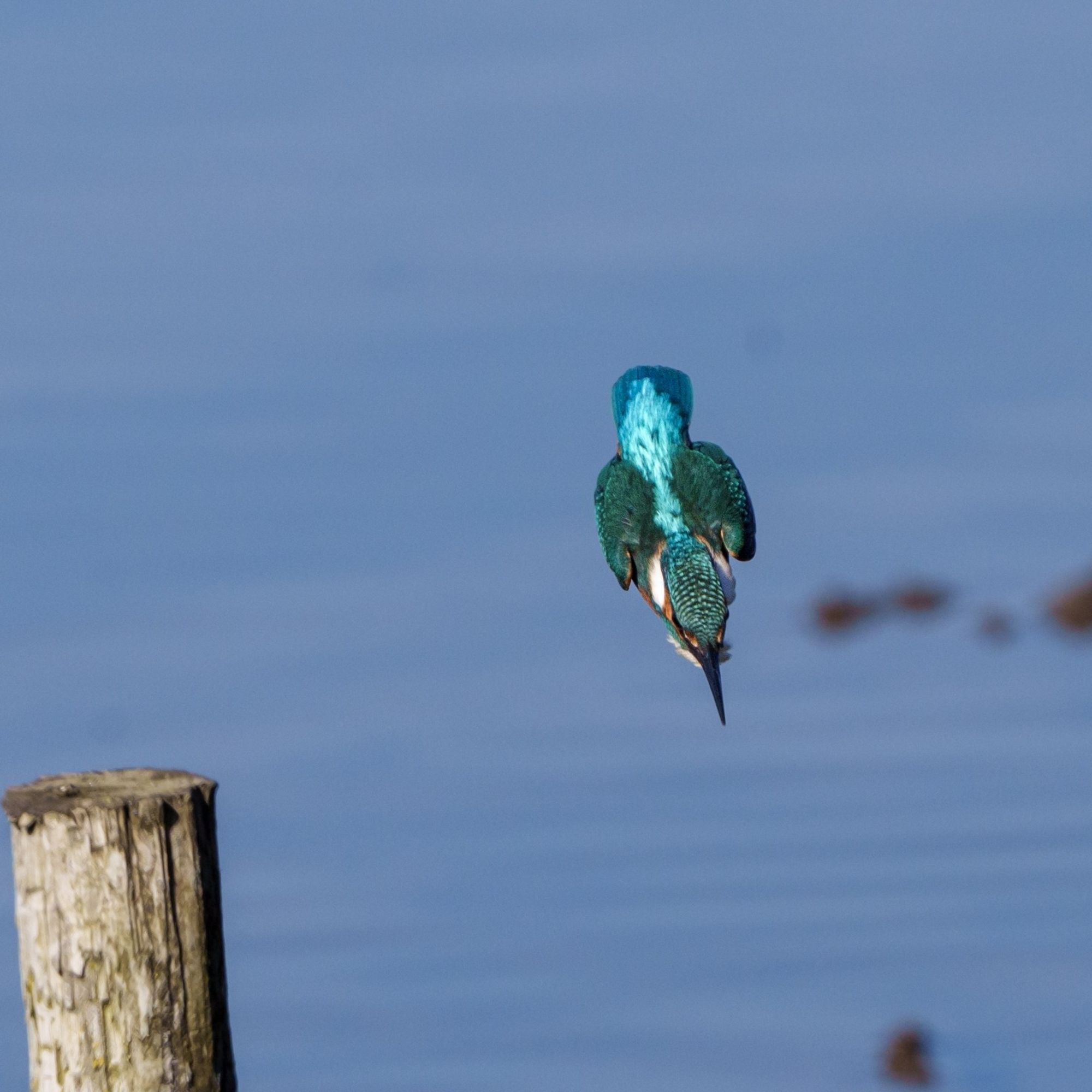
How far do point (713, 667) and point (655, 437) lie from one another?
0.65 meters

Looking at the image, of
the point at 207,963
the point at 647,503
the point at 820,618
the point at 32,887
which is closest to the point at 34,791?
the point at 32,887

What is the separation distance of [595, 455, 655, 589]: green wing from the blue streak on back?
0.02m

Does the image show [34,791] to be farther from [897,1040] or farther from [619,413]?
[897,1040]

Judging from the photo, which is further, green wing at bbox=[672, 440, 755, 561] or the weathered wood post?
green wing at bbox=[672, 440, 755, 561]

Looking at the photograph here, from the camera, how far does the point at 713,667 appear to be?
19.9ft

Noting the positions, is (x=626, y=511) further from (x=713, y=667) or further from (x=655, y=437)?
(x=713, y=667)

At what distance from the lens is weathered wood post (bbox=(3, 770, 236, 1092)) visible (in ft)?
13.7

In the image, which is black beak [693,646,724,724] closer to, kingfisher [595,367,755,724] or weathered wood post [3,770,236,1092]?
kingfisher [595,367,755,724]

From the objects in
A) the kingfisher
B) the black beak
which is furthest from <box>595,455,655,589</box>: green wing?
the black beak

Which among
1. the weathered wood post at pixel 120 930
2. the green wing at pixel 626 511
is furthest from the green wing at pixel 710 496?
the weathered wood post at pixel 120 930

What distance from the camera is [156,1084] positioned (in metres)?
4.26

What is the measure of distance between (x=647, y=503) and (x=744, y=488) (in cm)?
27

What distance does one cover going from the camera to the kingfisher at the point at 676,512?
6086 millimetres

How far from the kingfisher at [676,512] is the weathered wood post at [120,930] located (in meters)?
2.06
